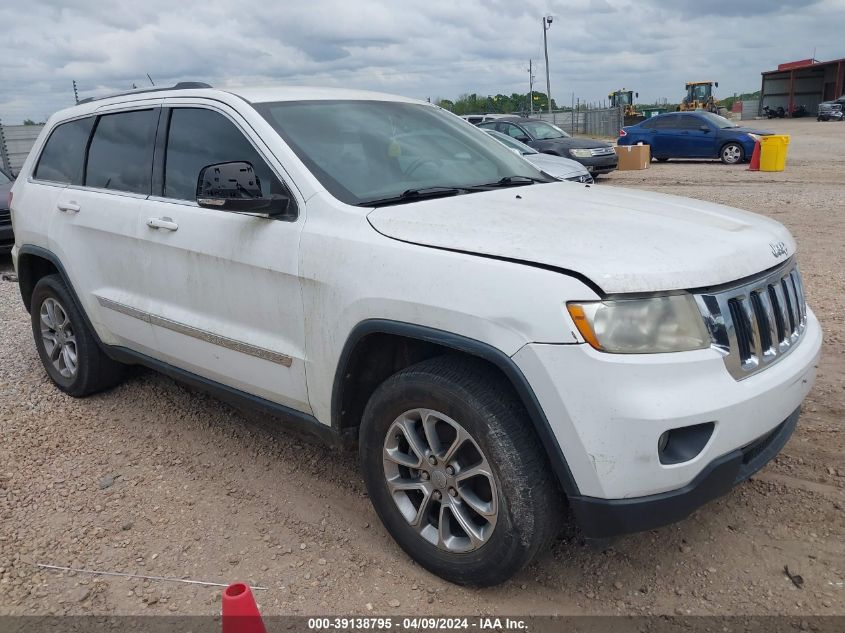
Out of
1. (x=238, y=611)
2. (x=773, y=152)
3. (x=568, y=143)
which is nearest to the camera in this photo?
(x=238, y=611)

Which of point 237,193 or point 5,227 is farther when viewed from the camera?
point 5,227

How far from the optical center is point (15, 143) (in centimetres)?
2136

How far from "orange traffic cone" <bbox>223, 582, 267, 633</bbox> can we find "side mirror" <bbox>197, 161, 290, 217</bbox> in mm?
1547

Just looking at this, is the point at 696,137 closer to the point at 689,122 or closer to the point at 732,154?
the point at 689,122

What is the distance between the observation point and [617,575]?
9.21ft

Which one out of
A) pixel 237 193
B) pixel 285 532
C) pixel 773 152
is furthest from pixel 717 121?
pixel 285 532

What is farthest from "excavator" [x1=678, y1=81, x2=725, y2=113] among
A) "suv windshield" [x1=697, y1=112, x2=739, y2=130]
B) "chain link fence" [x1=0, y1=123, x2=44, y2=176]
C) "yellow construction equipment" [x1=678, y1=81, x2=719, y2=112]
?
"chain link fence" [x1=0, y1=123, x2=44, y2=176]

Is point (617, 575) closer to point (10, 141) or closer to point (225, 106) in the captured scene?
point (225, 106)

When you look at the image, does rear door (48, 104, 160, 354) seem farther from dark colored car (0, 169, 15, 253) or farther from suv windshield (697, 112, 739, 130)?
suv windshield (697, 112, 739, 130)

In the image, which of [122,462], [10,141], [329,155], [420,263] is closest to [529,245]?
[420,263]

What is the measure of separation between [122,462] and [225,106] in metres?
2.04

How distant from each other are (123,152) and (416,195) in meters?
2.00

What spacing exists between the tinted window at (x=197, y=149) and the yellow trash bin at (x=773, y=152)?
16201 millimetres

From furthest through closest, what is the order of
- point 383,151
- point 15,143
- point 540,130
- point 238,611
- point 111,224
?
1. point 15,143
2. point 540,130
3. point 111,224
4. point 383,151
5. point 238,611
